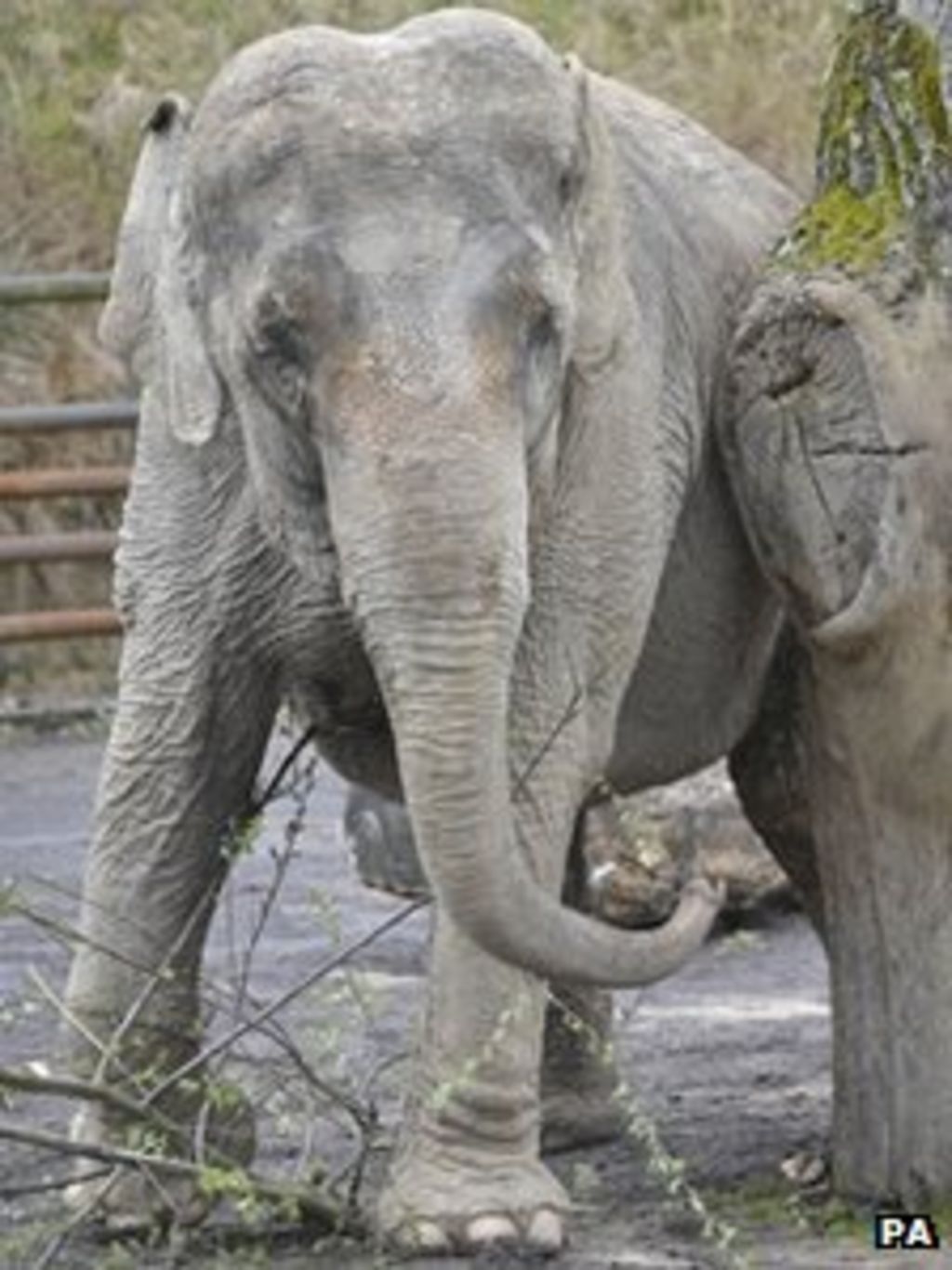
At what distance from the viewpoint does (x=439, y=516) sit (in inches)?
284

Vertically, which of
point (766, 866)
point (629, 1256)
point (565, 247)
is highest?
point (565, 247)

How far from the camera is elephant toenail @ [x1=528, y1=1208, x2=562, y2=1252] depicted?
25.6ft

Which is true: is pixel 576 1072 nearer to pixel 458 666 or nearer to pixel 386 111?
pixel 458 666

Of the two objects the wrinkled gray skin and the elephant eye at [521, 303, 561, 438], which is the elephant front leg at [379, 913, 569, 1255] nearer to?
the wrinkled gray skin

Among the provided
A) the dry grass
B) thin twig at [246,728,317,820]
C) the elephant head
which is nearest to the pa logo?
the elephant head

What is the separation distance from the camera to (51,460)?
64.2ft

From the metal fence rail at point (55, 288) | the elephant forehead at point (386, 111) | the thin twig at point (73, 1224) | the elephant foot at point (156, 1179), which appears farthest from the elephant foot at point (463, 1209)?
the metal fence rail at point (55, 288)

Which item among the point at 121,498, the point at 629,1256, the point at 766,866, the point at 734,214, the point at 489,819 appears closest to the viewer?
the point at 489,819

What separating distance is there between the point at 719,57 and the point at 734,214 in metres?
13.1

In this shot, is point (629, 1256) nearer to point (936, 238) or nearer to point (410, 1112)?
point (410, 1112)

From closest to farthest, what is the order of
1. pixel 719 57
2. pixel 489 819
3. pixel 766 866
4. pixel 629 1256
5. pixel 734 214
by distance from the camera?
pixel 489 819
pixel 629 1256
pixel 734 214
pixel 766 866
pixel 719 57

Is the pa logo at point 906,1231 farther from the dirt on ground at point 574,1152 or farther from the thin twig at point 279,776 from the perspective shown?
the thin twig at point 279,776

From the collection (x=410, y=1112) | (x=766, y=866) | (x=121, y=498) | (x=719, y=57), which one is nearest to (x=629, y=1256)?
(x=410, y=1112)

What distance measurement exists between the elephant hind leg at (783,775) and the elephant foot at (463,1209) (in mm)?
1034
